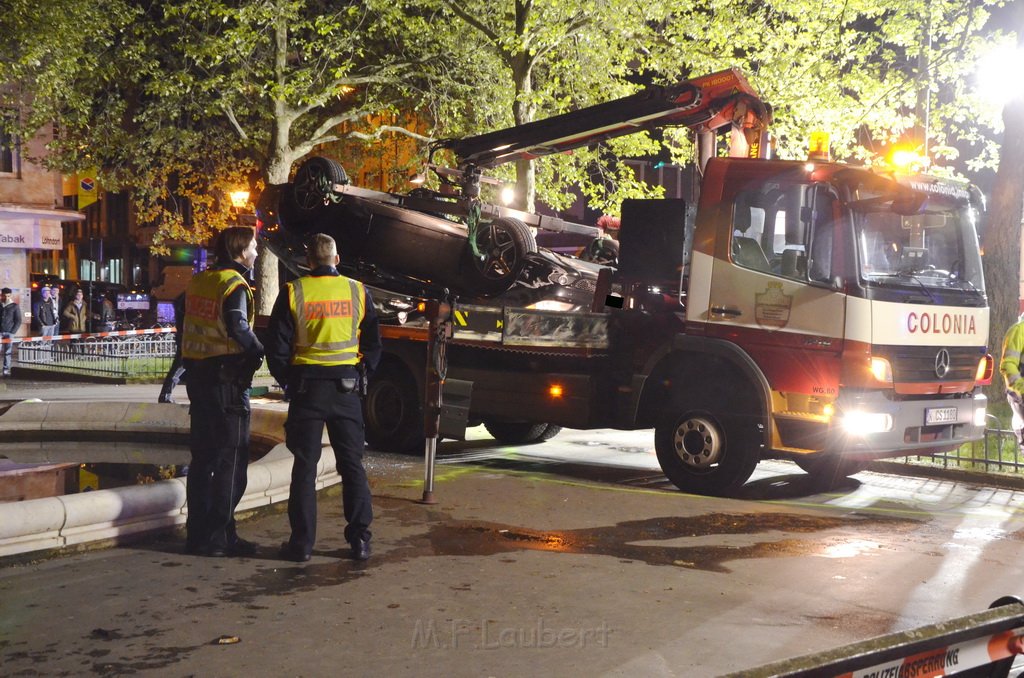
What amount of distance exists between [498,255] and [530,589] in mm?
5547

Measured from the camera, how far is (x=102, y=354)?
2359 centimetres

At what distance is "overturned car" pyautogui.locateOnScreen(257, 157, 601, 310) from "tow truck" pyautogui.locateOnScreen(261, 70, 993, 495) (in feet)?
0.52

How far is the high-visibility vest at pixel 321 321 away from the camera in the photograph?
21.7 ft

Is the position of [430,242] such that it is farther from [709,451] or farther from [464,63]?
[464,63]

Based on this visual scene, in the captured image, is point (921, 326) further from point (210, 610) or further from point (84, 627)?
point (84, 627)

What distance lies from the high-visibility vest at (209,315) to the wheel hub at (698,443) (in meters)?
4.02

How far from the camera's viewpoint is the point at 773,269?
9.10 metres

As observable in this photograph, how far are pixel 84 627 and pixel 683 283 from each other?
5.96m

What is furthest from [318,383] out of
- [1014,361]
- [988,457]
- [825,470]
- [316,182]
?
[988,457]

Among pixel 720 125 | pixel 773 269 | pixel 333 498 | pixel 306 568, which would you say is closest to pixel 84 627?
pixel 306 568

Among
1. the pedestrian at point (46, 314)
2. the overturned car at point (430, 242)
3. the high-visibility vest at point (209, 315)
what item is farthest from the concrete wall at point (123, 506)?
the pedestrian at point (46, 314)

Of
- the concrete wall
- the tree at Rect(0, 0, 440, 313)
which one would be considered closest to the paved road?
the concrete wall

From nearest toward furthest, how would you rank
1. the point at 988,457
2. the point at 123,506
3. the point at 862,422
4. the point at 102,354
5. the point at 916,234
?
1. the point at 123,506
2. the point at 862,422
3. the point at 916,234
4. the point at 988,457
5. the point at 102,354

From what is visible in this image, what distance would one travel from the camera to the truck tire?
42.1 feet
